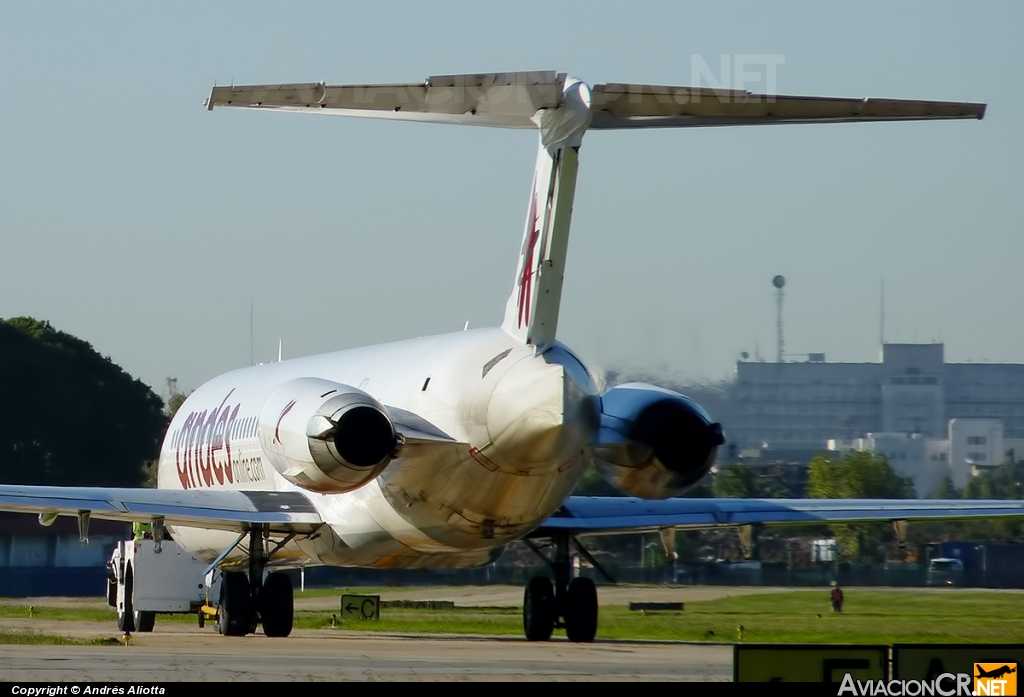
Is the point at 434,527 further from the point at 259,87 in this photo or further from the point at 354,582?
the point at 354,582

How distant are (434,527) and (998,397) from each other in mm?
30348

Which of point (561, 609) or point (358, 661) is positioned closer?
point (358, 661)

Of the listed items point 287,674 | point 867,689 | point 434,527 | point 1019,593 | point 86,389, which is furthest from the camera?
point 86,389

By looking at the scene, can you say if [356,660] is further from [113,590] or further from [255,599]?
[113,590]

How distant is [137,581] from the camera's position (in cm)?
2859

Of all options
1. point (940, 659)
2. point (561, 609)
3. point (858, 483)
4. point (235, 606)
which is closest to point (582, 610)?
point (561, 609)

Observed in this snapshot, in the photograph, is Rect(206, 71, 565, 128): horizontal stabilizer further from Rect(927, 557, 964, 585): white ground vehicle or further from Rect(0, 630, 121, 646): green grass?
Rect(927, 557, 964, 585): white ground vehicle

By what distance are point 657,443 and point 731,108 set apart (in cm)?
392

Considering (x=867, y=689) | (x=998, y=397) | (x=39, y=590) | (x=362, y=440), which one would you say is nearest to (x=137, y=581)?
(x=362, y=440)

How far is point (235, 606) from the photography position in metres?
23.8

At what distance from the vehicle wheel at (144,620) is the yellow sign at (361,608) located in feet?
11.5

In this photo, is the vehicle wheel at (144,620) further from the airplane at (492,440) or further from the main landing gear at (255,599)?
the main landing gear at (255,599)

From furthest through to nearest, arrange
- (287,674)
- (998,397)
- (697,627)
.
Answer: (998,397)
(697,627)
(287,674)

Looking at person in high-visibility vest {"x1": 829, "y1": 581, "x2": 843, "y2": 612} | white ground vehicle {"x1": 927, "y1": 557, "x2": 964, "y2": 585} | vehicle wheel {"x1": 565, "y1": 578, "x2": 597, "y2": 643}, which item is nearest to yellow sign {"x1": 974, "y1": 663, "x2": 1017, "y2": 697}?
vehicle wheel {"x1": 565, "y1": 578, "x2": 597, "y2": 643}
